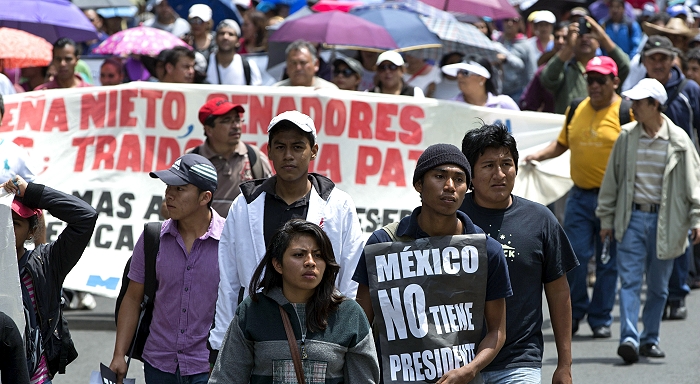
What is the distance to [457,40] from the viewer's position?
41.5ft

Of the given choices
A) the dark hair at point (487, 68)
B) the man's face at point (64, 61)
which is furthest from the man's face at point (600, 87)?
the man's face at point (64, 61)

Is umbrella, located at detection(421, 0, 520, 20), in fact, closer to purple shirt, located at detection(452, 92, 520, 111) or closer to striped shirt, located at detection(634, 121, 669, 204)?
purple shirt, located at detection(452, 92, 520, 111)

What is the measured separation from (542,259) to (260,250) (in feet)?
4.00

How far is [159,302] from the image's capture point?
563 cm

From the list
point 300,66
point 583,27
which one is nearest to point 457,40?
point 583,27

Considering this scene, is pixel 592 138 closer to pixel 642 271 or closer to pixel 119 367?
pixel 642 271

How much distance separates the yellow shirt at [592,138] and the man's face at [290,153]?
4527 millimetres

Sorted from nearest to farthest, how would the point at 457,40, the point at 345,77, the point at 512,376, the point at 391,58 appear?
1. the point at 512,376
2. the point at 391,58
3. the point at 345,77
4. the point at 457,40

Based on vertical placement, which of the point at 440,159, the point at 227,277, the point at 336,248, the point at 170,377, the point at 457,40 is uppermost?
the point at 457,40

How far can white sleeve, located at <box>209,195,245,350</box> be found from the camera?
5105mm

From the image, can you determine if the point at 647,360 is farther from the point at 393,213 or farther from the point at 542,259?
the point at 542,259

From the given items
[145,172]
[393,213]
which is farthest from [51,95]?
[393,213]

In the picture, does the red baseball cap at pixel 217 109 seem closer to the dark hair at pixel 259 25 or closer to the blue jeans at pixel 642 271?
the blue jeans at pixel 642 271

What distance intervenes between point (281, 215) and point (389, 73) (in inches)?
214
